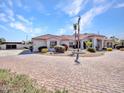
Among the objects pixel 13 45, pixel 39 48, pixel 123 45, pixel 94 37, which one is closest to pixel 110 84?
pixel 39 48

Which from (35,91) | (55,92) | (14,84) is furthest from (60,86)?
(14,84)

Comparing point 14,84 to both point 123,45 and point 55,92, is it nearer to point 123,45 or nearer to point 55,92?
point 55,92

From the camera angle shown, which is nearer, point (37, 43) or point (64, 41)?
point (37, 43)

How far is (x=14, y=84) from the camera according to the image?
683 cm

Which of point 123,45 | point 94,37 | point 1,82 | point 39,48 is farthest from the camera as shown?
point 123,45

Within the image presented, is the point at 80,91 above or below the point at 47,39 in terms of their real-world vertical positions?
below

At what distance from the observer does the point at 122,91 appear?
6.54 m

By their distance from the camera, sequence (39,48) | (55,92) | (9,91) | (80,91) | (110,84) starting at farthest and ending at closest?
1. (39,48)
2. (110,84)
3. (80,91)
4. (55,92)
5. (9,91)

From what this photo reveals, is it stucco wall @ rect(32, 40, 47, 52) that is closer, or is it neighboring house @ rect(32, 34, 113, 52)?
stucco wall @ rect(32, 40, 47, 52)

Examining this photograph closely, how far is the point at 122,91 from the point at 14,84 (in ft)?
16.1

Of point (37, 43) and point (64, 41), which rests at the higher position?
point (64, 41)

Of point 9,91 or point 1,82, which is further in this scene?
point 1,82

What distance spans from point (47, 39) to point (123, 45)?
28.4 meters

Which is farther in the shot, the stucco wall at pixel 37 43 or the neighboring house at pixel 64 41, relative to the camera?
the neighboring house at pixel 64 41
